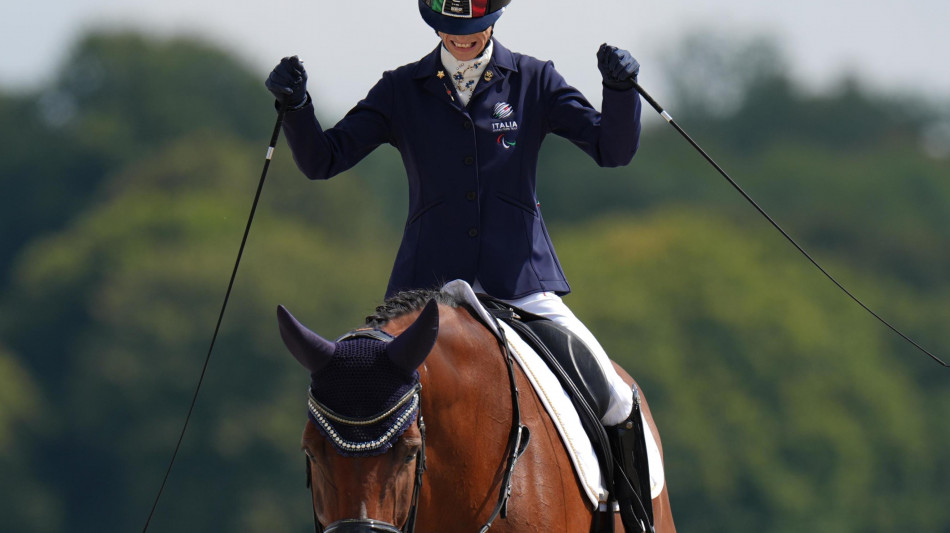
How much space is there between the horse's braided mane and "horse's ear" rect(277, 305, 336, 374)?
575 millimetres

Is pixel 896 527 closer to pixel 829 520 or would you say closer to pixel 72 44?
pixel 829 520

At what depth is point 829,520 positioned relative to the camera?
5216 cm

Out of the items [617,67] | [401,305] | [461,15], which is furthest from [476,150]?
[401,305]

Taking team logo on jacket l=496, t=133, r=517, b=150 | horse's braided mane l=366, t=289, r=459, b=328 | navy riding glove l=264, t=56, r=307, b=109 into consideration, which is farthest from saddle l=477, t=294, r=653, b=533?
navy riding glove l=264, t=56, r=307, b=109

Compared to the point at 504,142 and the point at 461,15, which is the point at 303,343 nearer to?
the point at 504,142

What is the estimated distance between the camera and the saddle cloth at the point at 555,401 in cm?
704

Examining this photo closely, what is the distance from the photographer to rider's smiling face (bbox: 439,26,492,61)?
7629mm

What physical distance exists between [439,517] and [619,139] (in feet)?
6.51

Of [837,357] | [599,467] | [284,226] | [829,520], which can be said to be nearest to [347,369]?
[599,467]

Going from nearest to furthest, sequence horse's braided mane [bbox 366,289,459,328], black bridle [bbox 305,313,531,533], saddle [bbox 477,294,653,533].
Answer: black bridle [bbox 305,313,531,533], horse's braided mane [bbox 366,289,459,328], saddle [bbox 477,294,653,533]

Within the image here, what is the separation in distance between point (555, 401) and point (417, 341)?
48.5 inches

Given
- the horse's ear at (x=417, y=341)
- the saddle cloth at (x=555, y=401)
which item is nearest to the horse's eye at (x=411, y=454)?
the horse's ear at (x=417, y=341)

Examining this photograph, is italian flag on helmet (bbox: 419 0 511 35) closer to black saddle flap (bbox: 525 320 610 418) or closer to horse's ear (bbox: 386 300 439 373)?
black saddle flap (bbox: 525 320 610 418)

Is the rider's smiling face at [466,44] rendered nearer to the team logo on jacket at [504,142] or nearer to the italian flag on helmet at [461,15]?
the italian flag on helmet at [461,15]
